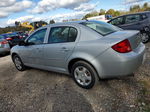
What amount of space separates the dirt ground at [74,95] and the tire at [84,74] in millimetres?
157

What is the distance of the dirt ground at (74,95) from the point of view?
8.00ft

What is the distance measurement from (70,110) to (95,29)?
178cm

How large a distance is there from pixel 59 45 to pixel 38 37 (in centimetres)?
106

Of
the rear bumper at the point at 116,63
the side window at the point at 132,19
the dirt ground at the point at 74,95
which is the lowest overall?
the dirt ground at the point at 74,95

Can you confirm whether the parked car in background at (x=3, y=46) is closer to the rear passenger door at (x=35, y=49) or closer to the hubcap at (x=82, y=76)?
the rear passenger door at (x=35, y=49)

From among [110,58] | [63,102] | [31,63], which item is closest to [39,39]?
[31,63]

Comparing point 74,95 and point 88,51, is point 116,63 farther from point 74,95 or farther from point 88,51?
point 74,95

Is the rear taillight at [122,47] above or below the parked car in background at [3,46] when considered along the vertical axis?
above

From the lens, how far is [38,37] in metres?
3.91

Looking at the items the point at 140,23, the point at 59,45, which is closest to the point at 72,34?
the point at 59,45

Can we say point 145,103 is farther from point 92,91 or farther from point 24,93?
point 24,93

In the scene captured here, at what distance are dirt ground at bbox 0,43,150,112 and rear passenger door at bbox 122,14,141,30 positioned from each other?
A: 3.21 metres

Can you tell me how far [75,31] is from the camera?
3.00 meters

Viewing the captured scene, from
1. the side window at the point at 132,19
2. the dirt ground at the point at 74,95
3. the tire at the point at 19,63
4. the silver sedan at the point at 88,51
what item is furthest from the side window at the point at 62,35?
the side window at the point at 132,19
